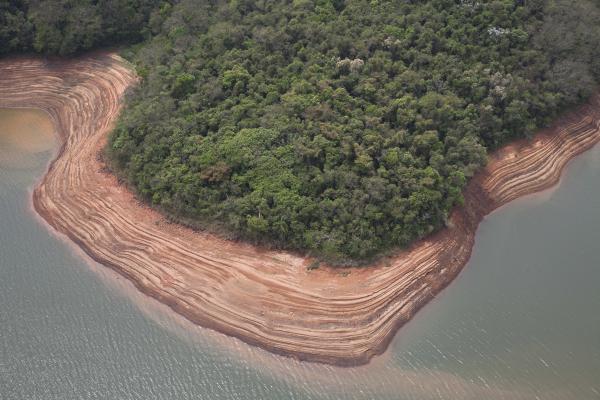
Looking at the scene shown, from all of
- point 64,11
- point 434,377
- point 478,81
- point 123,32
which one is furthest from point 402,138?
point 64,11

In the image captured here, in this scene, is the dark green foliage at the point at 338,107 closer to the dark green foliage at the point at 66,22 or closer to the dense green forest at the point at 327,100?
the dense green forest at the point at 327,100

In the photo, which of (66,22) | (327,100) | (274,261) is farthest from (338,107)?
(66,22)

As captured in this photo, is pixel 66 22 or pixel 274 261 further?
pixel 66 22

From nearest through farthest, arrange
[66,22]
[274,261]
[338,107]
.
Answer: [274,261] → [338,107] → [66,22]

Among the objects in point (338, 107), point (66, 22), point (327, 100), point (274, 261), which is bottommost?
point (274, 261)

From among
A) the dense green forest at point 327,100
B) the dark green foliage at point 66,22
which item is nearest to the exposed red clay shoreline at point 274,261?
the dense green forest at point 327,100

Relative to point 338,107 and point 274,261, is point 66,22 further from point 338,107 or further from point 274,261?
point 274,261

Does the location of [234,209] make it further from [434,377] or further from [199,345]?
[434,377]

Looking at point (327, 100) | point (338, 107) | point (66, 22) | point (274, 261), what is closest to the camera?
point (274, 261)
